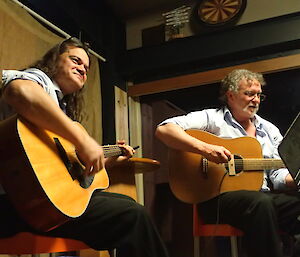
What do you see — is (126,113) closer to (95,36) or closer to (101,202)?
(95,36)

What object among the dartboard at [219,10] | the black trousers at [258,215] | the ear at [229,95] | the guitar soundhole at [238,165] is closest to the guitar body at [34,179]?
the black trousers at [258,215]

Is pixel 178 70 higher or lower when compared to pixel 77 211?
higher

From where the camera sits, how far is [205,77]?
2893 millimetres

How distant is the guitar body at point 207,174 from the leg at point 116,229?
2.33 feet

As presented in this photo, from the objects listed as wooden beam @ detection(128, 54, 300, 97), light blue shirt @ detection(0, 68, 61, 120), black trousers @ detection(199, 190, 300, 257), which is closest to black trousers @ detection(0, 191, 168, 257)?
light blue shirt @ detection(0, 68, 61, 120)

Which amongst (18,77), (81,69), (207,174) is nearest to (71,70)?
(81,69)

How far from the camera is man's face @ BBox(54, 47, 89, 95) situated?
151cm

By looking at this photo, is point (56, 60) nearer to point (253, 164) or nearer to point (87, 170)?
point (87, 170)

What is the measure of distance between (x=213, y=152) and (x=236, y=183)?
0.21m

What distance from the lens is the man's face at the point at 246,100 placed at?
2059 mm

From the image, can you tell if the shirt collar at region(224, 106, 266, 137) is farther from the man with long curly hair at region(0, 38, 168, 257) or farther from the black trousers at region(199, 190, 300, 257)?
the man with long curly hair at region(0, 38, 168, 257)

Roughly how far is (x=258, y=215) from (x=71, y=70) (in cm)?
97

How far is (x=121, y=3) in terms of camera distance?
126 inches

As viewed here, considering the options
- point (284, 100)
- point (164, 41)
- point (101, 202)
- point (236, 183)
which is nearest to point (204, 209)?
point (236, 183)
